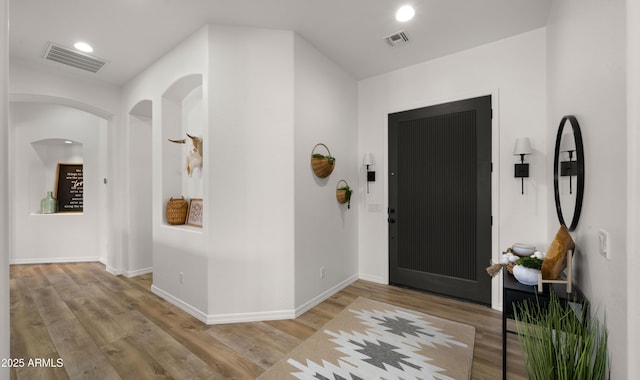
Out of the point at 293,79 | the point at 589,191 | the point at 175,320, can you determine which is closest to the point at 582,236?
the point at 589,191

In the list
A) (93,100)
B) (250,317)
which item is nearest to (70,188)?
(93,100)

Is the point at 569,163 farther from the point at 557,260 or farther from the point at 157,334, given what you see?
the point at 157,334

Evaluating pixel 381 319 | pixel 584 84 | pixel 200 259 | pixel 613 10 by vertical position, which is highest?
pixel 613 10

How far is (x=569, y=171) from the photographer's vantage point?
1706 mm

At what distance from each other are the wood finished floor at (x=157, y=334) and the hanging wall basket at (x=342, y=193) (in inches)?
44.1

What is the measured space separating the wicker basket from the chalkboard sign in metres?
3.35

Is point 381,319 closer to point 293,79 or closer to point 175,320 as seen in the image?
point 175,320

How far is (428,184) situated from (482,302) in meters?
1.37

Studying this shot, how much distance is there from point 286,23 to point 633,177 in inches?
101

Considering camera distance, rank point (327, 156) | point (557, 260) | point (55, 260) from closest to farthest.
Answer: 1. point (557, 260)
2. point (327, 156)
3. point (55, 260)

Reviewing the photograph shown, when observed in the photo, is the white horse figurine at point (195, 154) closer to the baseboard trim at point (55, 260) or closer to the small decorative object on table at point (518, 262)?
the small decorative object on table at point (518, 262)

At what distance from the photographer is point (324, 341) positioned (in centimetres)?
220

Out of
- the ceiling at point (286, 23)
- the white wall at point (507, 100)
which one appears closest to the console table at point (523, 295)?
the white wall at point (507, 100)

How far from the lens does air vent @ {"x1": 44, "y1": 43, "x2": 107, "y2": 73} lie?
2.92 metres
